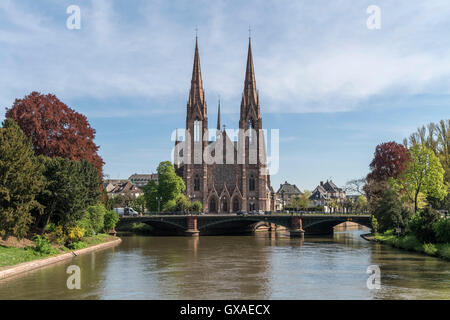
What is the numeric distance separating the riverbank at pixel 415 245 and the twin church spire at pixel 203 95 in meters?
59.3

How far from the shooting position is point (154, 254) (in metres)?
51.7

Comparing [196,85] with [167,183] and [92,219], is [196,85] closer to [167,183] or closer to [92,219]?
[167,183]

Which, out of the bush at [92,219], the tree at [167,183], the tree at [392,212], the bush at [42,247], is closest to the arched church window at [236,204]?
the tree at [167,183]

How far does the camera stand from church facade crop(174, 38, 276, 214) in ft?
378

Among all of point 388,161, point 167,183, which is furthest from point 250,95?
point 388,161

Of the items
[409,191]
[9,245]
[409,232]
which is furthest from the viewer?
[409,191]

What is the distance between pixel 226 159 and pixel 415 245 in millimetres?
70608

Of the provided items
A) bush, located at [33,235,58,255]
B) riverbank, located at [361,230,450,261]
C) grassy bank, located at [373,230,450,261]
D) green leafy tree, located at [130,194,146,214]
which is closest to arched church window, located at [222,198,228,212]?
green leafy tree, located at [130,194,146,214]

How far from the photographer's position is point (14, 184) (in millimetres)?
37875

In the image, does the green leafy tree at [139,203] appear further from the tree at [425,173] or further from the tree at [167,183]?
the tree at [425,173]

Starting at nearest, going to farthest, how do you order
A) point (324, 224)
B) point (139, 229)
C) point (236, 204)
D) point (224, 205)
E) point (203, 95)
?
point (324, 224), point (139, 229), point (236, 204), point (224, 205), point (203, 95)

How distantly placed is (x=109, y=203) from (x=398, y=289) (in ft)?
169
